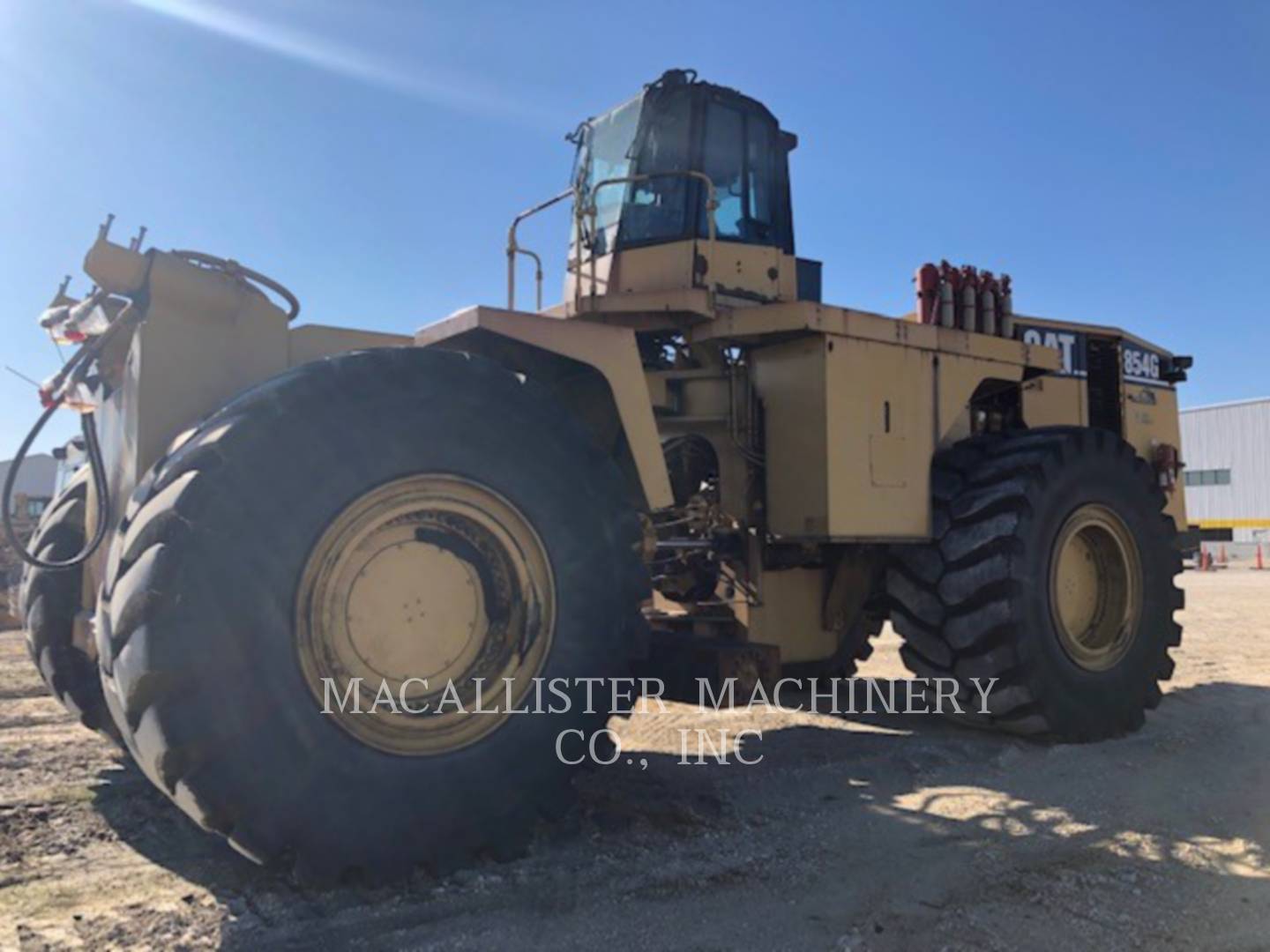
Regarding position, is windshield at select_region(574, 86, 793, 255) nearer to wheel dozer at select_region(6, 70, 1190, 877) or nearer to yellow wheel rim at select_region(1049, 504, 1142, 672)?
wheel dozer at select_region(6, 70, 1190, 877)

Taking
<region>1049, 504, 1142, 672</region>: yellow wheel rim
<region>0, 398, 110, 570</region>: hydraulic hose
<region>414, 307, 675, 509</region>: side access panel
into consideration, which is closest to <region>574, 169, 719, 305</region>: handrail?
<region>414, 307, 675, 509</region>: side access panel

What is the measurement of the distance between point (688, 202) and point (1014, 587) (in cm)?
296

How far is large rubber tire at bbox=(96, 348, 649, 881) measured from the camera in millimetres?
2949

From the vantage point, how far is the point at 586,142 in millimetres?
7000

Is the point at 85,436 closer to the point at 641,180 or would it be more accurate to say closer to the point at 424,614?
the point at 424,614

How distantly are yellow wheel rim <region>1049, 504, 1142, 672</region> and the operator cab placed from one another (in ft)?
7.88

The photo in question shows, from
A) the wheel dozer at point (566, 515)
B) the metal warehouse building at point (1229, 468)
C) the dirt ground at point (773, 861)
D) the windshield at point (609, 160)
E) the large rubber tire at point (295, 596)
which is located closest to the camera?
the large rubber tire at point (295, 596)

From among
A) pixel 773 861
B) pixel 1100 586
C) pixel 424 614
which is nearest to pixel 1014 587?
pixel 1100 586

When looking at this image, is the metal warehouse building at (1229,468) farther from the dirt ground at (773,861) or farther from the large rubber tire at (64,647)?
the large rubber tire at (64,647)

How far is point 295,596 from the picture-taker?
10.5ft

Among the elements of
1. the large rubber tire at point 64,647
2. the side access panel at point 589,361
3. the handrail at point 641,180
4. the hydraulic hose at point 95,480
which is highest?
the handrail at point 641,180

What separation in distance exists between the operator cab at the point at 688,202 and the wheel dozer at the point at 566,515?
0.08 feet

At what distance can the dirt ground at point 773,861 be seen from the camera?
329 centimetres

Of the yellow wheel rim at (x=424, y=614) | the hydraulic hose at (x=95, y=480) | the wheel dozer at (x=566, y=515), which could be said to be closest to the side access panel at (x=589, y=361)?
the wheel dozer at (x=566, y=515)
